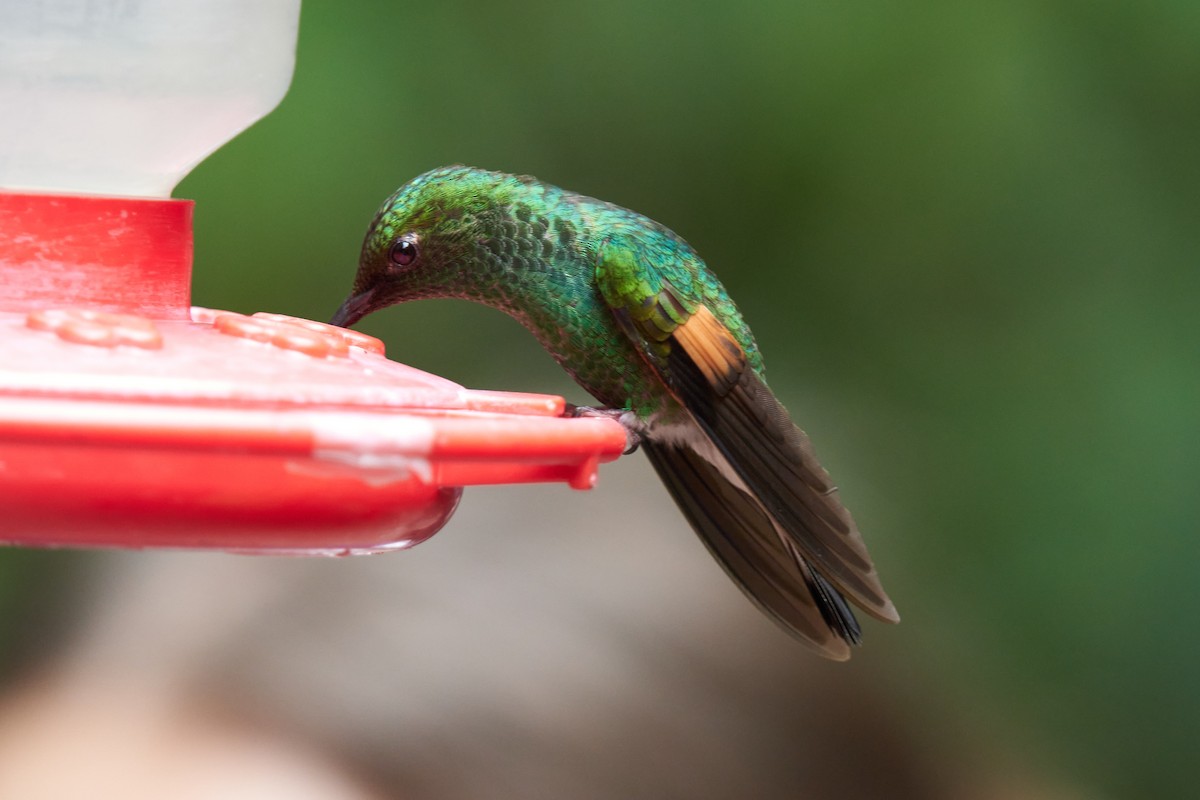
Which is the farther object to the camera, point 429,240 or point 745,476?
point 429,240

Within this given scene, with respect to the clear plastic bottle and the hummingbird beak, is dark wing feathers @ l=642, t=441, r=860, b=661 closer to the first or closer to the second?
the hummingbird beak

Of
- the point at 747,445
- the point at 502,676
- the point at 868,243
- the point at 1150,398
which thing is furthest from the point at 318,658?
the point at 1150,398

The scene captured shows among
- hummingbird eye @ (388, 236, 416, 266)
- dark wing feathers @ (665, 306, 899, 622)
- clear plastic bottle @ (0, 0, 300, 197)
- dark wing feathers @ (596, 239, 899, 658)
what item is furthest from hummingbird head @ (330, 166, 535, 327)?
clear plastic bottle @ (0, 0, 300, 197)

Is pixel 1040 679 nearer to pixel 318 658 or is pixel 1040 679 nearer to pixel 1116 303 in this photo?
pixel 1116 303

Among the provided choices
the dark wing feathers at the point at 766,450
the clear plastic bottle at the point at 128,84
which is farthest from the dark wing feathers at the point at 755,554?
the clear plastic bottle at the point at 128,84

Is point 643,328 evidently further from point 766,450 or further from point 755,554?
point 755,554

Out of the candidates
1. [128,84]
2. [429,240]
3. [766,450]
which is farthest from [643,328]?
[128,84]

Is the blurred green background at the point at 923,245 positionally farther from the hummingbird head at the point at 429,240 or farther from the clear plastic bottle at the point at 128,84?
the clear plastic bottle at the point at 128,84
